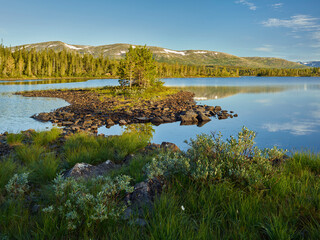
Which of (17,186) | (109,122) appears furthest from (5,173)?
(109,122)

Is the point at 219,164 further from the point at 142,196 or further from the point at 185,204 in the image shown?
the point at 142,196

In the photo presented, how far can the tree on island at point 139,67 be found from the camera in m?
40.3

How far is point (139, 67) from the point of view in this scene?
4062 centimetres

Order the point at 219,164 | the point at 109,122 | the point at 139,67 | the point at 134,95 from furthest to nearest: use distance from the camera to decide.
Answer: the point at 139,67 < the point at 134,95 < the point at 109,122 < the point at 219,164

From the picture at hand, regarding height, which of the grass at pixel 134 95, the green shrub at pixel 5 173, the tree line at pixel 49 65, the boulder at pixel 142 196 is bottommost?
the green shrub at pixel 5 173

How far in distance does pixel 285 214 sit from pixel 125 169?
3519 mm

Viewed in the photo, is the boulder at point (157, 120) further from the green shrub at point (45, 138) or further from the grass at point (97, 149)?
the grass at point (97, 149)

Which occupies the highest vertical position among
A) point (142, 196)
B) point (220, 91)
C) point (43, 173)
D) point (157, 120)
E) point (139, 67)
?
point (139, 67)

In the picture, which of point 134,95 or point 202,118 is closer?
point 202,118

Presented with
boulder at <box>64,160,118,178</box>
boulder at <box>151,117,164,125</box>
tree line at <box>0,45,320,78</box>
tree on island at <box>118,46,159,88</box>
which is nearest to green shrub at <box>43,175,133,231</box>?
boulder at <box>64,160,118,178</box>

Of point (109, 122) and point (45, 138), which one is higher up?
point (45, 138)

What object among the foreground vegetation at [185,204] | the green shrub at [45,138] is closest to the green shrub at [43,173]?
the foreground vegetation at [185,204]

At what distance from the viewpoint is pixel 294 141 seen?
47.1 feet

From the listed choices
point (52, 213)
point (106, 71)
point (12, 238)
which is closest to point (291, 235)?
point (52, 213)
